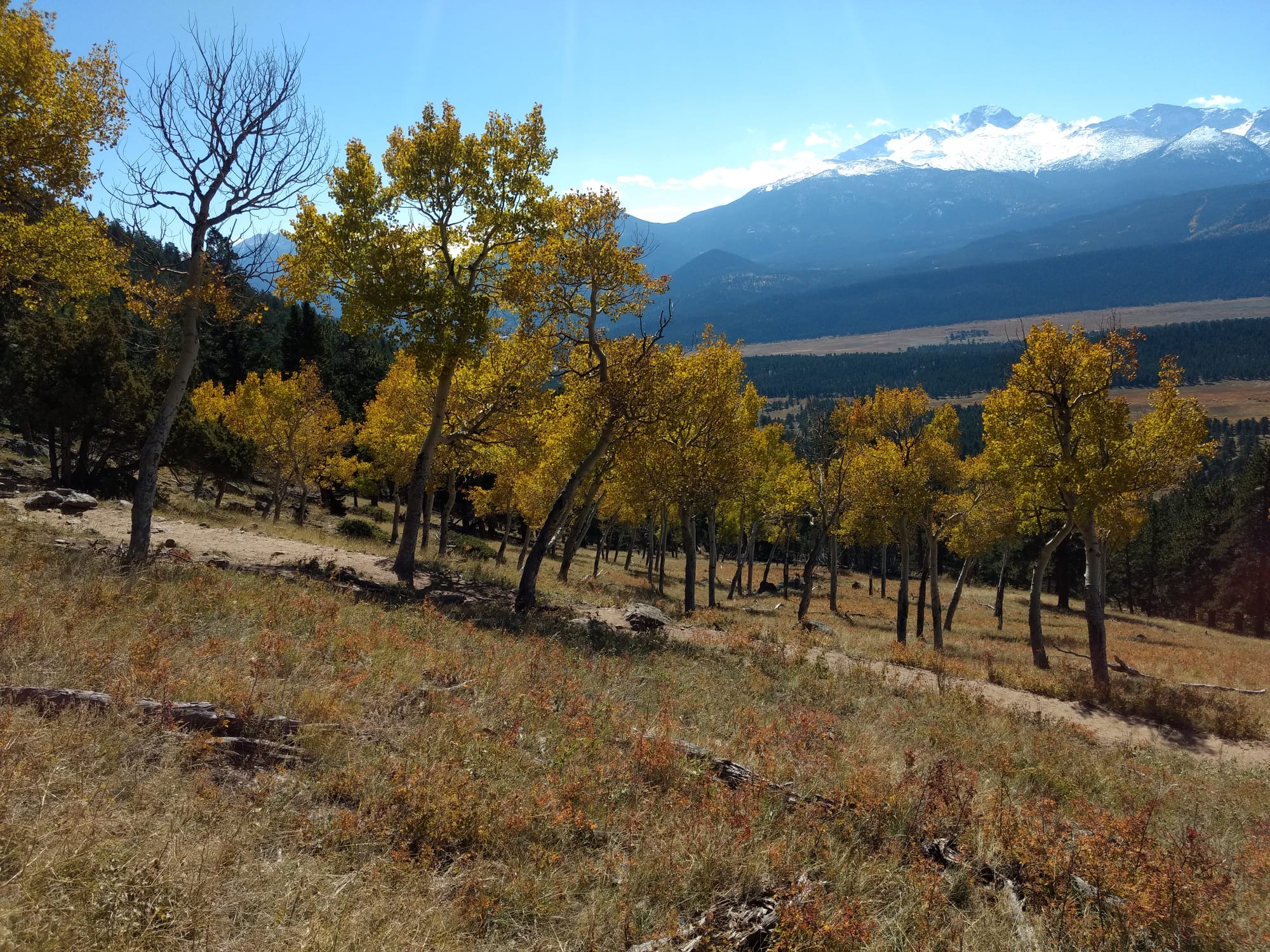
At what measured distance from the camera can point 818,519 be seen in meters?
31.6

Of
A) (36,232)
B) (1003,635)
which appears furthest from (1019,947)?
(1003,635)

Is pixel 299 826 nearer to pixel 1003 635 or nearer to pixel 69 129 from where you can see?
pixel 69 129

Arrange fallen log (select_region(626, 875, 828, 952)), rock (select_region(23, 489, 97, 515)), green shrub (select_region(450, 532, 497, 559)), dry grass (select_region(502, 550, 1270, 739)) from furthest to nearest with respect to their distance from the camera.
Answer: green shrub (select_region(450, 532, 497, 559)) < rock (select_region(23, 489, 97, 515)) < dry grass (select_region(502, 550, 1270, 739)) < fallen log (select_region(626, 875, 828, 952))

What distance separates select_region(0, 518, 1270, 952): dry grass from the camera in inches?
139

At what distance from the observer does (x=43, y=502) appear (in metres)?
18.1

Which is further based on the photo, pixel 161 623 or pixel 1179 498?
pixel 1179 498

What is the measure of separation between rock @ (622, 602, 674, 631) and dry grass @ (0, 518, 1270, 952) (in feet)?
21.4

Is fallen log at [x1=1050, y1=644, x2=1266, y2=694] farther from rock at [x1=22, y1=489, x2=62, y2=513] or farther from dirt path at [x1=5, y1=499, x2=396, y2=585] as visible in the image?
rock at [x1=22, y1=489, x2=62, y2=513]

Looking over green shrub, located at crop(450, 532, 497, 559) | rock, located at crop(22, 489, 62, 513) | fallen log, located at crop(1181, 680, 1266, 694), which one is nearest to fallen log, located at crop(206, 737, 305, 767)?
rock, located at crop(22, 489, 62, 513)

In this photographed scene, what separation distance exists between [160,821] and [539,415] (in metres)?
14.3

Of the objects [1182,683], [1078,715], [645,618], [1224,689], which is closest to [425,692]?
[645,618]

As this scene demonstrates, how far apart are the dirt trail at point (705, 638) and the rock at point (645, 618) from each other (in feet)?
0.93

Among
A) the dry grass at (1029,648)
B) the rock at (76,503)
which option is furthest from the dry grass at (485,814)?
the rock at (76,503)

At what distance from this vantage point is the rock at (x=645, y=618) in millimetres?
16609
